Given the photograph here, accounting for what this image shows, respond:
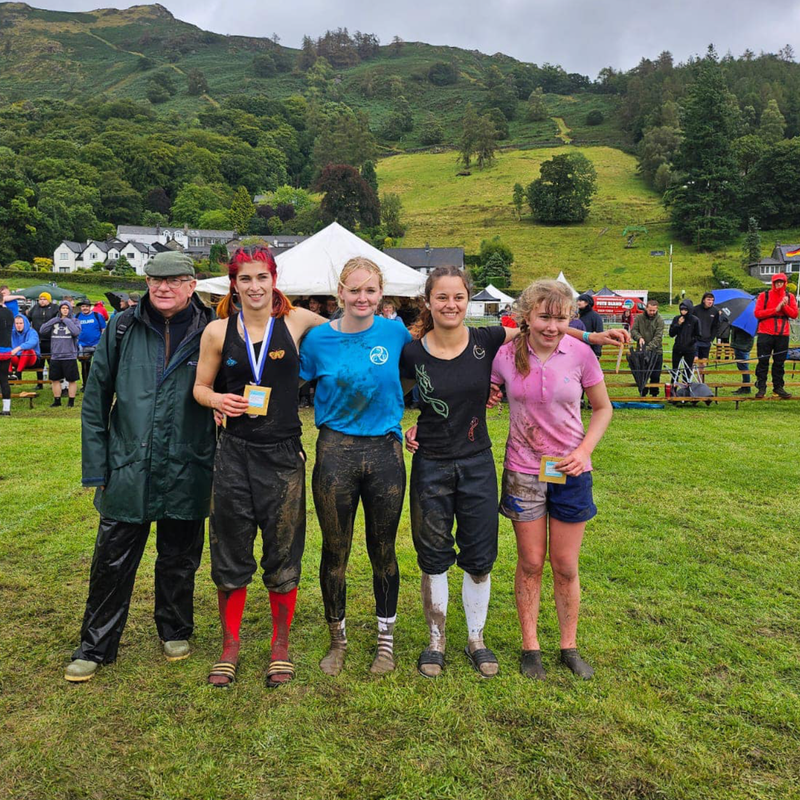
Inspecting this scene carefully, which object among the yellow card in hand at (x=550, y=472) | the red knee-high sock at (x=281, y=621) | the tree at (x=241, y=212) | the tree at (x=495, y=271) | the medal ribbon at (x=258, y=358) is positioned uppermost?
Result: the tree at (x=241, y=212)

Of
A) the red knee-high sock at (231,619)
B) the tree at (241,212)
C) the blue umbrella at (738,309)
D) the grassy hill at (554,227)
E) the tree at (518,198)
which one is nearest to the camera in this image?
the red knee-high sock at (231,619)

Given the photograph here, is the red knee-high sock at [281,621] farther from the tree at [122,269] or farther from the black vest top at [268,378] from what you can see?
the tree at [122,269]

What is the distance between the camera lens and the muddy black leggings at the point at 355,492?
278 cm

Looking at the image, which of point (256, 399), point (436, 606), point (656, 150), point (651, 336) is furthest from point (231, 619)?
point (656, 150)

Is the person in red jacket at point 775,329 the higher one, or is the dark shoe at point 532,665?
the person in red jacket at point 775,329

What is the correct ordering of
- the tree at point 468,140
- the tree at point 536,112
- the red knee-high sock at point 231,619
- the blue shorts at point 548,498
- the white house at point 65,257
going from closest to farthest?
the blue shorts at point 548,498, the red knee-high sock at point 231,619, the white house at point 65,257, the tree at point 468,140, the tree at point 536,112

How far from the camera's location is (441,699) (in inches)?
108

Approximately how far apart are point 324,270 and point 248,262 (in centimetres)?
831

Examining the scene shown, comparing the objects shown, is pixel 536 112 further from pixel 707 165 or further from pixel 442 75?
pixel 707 165

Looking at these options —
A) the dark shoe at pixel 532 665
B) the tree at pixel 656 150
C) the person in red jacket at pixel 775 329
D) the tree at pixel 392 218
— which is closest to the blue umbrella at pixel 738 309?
the person in red jacket at pixel 775 329

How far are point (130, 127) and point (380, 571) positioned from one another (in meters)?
133

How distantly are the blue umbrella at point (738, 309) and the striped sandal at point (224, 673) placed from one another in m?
13.9

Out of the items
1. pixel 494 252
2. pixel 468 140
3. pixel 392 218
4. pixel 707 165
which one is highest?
pixel 468 140

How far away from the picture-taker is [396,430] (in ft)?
9.48
